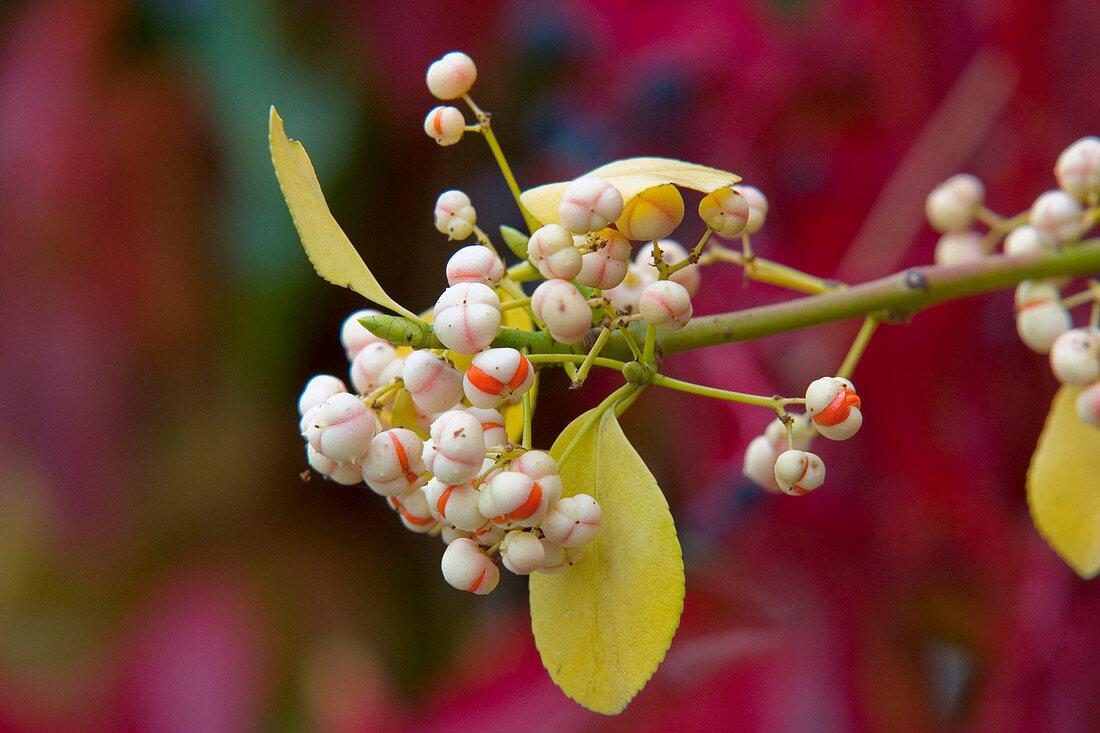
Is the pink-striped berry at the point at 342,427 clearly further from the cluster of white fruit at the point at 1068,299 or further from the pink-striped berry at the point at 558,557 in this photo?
the cluster of white fruit at the point at 1068,299

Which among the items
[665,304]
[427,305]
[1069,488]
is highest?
[665,304]

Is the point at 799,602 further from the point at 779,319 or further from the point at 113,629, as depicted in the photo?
the point at 113,629

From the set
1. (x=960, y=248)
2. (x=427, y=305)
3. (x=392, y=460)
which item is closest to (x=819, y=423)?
(x=392, y=460)

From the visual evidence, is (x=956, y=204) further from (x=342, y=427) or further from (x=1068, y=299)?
(x=342, y=427)

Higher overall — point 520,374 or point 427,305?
point 520,374

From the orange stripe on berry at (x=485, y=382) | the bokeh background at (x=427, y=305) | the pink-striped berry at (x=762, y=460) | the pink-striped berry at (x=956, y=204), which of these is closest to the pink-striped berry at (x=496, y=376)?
the orange stripe on berry at (x=485, y=382)

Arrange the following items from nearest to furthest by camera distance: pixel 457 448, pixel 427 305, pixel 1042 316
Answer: pixel 457 448 → pixel 1042 316 → pixel 427 305
